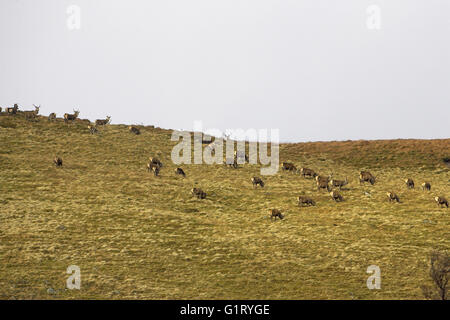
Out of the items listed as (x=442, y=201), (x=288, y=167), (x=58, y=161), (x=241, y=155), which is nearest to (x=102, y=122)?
(x=58, y=161)

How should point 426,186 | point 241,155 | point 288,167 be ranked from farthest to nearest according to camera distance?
point 241,155 → point 288,167 → point 426,186

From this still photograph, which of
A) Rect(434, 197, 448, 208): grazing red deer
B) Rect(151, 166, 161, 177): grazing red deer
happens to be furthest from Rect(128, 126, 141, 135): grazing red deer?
Rect(434, 197, 448, 208): grazing red deer

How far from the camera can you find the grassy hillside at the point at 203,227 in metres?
31.7

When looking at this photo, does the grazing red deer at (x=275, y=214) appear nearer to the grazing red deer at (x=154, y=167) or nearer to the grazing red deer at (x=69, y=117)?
the grazing red deer at (x=154, y=167)

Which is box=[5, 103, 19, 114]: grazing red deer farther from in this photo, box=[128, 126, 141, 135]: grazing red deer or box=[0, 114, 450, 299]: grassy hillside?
box=[128, 126, 141, 135]: grazing red deer

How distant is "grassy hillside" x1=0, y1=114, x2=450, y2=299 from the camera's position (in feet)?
104

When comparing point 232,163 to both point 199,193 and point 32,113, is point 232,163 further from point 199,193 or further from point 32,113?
point 32,113

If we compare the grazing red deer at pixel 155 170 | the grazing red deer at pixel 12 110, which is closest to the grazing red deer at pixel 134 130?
the grazing red deer at pixel 155 170

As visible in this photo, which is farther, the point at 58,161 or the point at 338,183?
the point at 58,161

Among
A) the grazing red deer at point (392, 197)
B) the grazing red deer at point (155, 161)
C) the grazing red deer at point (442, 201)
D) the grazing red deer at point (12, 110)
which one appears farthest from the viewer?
the grazing red deer at point (12, 110)

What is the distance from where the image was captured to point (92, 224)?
4138 cm

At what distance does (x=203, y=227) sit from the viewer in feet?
136

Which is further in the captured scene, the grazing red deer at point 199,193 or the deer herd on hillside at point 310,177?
the grazing red deer at point 199,193

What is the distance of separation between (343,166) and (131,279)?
117 ft
